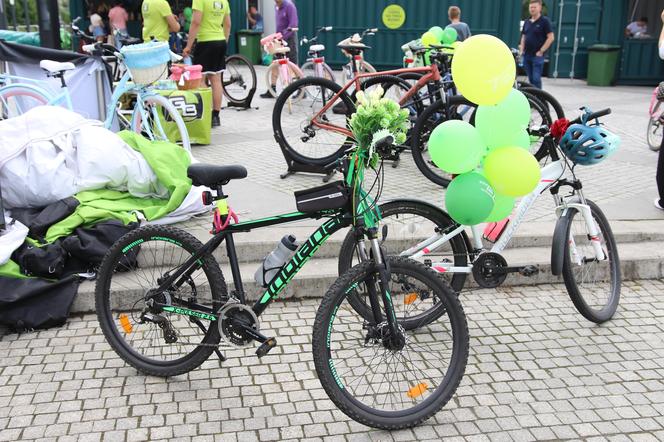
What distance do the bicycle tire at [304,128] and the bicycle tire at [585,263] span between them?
2685mm

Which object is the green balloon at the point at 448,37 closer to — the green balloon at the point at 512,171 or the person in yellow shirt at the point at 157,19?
the person in yellow shirt at the point at 157,19

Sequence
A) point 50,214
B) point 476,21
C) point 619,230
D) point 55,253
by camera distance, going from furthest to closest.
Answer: point 476,21 < point 619,230 < point 50,214 < point 55,253

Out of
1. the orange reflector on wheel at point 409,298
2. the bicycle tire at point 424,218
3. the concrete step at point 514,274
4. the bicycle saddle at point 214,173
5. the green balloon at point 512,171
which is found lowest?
the concrete step at point 514,274

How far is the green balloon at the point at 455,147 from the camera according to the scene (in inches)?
162

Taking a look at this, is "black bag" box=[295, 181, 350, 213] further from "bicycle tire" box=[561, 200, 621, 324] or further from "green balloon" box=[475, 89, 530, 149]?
"bicycle tire" box=[561, 200, 621, 324]

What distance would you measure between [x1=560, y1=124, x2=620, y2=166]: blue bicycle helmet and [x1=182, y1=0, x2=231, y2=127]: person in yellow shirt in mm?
6179

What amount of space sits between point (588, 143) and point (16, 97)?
546cm

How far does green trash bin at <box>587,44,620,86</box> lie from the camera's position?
16.2 metres

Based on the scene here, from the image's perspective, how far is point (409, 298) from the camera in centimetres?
381

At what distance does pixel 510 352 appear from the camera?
14.2 feet

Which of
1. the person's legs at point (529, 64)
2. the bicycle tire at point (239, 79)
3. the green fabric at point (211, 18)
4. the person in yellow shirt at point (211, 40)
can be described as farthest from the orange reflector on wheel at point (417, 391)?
the person's legs at point (529, 64)

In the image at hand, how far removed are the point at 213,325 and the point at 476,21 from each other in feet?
46.4

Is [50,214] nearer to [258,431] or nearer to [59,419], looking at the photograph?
[59,419]

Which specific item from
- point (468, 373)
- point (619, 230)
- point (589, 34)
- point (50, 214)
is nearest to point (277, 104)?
point (50, 214)
